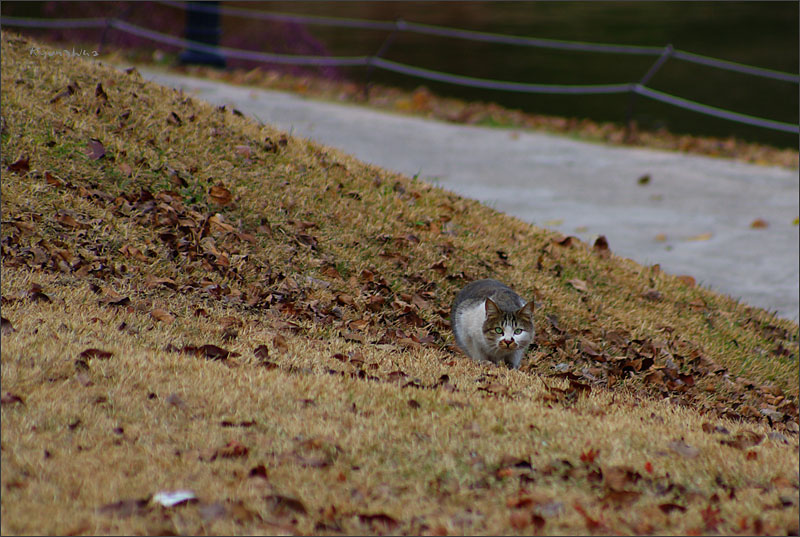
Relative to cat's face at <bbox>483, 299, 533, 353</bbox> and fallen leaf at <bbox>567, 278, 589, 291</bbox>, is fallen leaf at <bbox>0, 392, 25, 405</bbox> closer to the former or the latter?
cat's face at <bbox>483, 299, 533, 353</bbox>

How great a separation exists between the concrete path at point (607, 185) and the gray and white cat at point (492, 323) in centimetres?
362

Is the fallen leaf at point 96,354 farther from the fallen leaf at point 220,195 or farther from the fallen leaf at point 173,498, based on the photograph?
the fallen leaf at point 220,195

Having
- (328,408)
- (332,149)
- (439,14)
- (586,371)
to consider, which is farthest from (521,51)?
(328,408)

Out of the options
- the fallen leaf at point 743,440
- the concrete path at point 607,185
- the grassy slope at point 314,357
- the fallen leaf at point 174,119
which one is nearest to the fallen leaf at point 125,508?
the grassy slope at point 314,357

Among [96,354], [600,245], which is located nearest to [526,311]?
[96,354]

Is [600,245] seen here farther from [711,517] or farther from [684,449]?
[711,517]

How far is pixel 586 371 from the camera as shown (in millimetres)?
6727

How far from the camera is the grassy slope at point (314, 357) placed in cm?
372

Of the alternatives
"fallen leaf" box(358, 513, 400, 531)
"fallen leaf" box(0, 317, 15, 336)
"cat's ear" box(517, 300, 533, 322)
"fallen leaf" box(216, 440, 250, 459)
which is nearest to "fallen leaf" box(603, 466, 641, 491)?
"fallen leaf" box(358, 513, 400, 531)

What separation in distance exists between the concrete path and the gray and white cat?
362cm

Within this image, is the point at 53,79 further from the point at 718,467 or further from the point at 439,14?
the point at 439,14

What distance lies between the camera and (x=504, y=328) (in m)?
5.87

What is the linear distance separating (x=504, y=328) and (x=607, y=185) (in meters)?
6.68

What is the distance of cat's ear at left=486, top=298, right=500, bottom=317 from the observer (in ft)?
19.2
